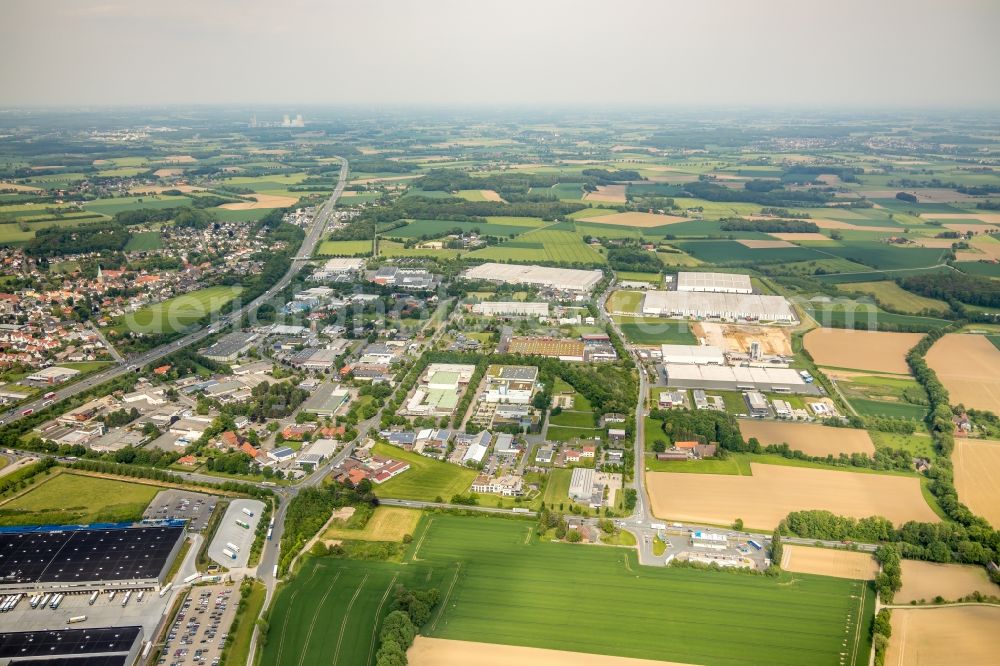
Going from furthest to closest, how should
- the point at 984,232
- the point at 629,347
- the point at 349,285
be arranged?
the point at 984,232 → the point at 349,285 → the point at 629,347

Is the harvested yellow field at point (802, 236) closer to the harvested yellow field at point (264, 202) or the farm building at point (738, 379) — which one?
the farm building at point (738, 379)

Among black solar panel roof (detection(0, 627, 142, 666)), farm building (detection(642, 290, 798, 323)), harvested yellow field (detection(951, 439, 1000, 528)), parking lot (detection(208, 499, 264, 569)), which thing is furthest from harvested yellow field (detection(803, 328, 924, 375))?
black solar panel roof (detection(0, 627, 142, 666))

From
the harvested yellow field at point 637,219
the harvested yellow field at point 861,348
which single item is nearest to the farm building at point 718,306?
Result: the harvested yellow field at point 861,348

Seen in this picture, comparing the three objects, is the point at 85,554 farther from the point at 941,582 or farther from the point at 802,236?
the point at 802,236

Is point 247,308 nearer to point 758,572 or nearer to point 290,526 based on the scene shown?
point 290,526

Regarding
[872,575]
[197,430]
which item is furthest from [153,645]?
[872,575]

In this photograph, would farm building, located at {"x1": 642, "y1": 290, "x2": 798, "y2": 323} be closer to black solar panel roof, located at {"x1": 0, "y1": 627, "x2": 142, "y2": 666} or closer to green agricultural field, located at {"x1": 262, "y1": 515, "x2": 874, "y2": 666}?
green agricultural field, located at {"x1": 262, "y1": 515, "x2": 874, "y2": 666}

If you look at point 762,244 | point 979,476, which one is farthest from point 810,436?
point 762,244
